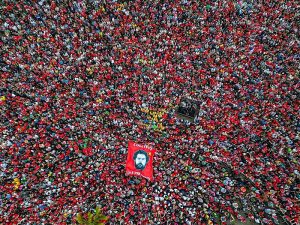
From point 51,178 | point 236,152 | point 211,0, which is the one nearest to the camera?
point 51,178

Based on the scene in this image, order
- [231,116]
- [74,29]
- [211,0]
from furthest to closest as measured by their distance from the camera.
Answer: [211,0] → [74,29] → [231,116]

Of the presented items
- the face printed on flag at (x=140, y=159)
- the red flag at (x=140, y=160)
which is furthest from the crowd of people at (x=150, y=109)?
the face printed on flag at (x=140, y=159)

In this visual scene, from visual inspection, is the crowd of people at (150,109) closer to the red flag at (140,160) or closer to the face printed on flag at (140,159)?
the red flag at (140,160)

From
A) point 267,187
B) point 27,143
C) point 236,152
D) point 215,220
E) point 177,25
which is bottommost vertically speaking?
point 215,220

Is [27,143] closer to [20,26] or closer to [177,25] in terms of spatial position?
[20,26]

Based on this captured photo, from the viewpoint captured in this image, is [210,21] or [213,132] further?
[210,21]

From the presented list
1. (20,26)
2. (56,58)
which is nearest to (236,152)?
(56,58)

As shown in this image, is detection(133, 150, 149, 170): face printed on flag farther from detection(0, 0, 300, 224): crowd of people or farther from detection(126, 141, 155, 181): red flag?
detection(0, 0, 300, 224): crowd of people
